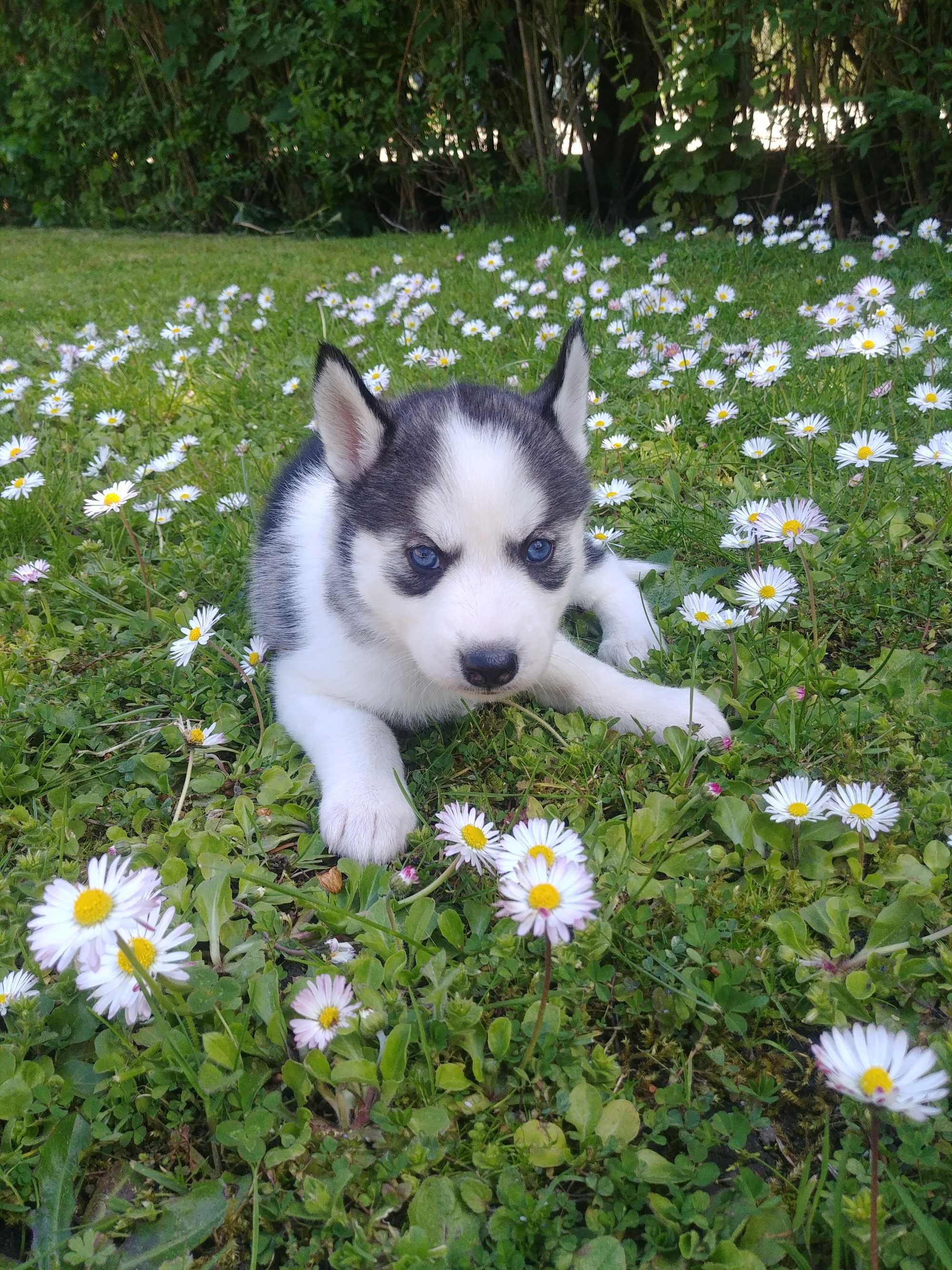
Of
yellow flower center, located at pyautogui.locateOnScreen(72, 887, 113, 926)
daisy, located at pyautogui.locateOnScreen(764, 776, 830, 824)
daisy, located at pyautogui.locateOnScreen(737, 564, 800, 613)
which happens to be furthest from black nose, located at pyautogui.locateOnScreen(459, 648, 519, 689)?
yellow flower center, located at pyautogui.locateOnScreen(72, 887, 113, 926)

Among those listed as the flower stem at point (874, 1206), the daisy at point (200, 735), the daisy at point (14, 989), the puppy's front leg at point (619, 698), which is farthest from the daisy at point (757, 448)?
the daisy at point (14, 989)

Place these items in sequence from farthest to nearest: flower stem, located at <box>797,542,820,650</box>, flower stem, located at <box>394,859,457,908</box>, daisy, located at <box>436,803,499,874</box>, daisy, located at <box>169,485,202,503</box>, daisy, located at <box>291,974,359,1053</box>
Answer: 1. daisy, located at <box>169,485,202,503</box>
2. flower stem, located at <box>797,542,820,650</box>
3. flower stem, located at <box>394,859,457,908</box>
4. daisy, located at <box>436,803,499,874</box>
5. daisy, located at <box>291,974,359,1053</box>

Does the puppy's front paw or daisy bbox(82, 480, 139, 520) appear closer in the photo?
the puppy's front paw

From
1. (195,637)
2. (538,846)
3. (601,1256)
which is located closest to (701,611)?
(538,846)

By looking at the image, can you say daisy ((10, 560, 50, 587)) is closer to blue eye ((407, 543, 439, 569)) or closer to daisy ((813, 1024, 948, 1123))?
blue eye ((407, 543, 439, 569))

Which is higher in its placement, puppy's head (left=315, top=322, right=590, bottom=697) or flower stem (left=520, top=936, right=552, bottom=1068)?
puppy's head (left=315, top=322, right=590, bottom=697)

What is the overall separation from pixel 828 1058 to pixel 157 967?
1.02m

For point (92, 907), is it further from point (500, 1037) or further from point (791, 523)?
point (791, 523)

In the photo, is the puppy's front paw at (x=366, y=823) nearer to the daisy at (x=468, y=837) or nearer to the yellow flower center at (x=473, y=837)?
the daisy at (x=468, y=837)

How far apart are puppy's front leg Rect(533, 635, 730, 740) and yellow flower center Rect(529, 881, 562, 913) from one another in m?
1.04

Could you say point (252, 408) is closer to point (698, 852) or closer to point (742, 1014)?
point (698, 852)

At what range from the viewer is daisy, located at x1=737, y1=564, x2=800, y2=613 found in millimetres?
2369

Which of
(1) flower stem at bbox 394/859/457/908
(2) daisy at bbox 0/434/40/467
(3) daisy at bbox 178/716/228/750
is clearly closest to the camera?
(1) flower stem at bbox 394/859/457/908

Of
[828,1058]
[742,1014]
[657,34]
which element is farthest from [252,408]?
[657,34]
